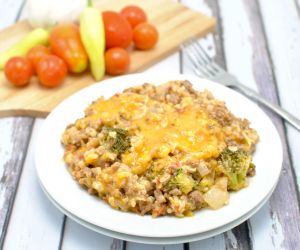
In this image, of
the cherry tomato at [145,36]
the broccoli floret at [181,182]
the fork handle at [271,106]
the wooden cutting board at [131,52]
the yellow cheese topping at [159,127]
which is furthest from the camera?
the cherry tomato at [145,36]

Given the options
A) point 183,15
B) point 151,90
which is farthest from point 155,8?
point 151,90

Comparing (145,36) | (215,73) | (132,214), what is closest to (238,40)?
(215,73)

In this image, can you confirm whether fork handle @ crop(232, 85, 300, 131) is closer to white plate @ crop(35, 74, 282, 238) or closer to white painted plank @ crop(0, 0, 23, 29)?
white plate @ crop(35, 74, 282, 238)

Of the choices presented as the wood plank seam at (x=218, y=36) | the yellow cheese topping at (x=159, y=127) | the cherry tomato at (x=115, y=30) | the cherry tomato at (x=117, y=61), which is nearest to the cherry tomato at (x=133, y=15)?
the cherry tomato at (x=115, y=30)

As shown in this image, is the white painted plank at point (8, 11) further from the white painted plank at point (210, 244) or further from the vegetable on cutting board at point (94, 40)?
the white painted plank at point (210, 244)

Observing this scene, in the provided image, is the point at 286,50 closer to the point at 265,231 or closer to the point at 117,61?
the point at 117,61

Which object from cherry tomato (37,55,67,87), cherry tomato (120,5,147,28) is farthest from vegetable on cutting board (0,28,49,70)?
cherry tomato (120,5,147,28)

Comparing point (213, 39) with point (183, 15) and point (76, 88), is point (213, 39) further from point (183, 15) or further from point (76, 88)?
point (76, 88)
